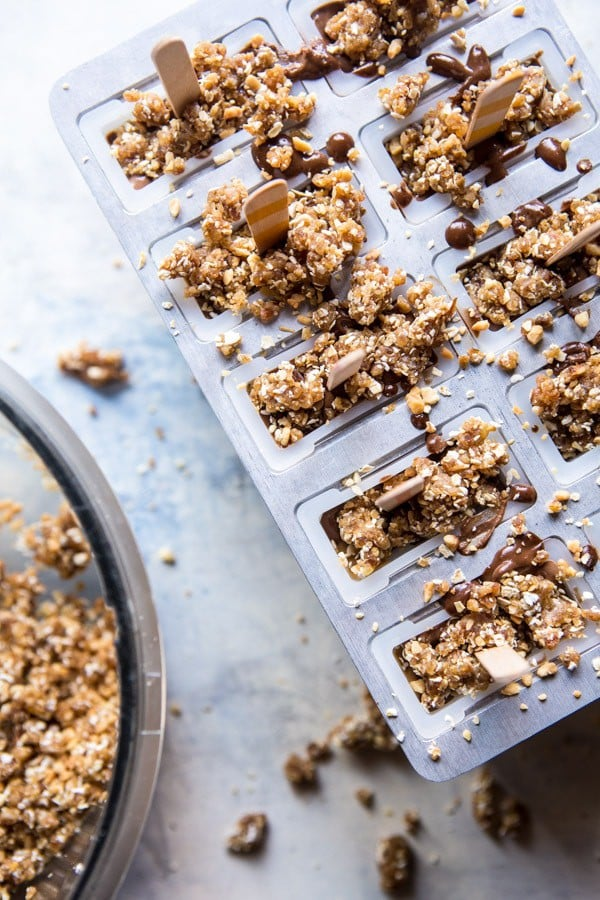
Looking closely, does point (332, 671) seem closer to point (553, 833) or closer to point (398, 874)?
point (398, 874)

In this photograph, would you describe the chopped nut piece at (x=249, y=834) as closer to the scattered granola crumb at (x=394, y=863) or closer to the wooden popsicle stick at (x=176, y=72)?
the scattered granola crumb at (x=394, y=863)

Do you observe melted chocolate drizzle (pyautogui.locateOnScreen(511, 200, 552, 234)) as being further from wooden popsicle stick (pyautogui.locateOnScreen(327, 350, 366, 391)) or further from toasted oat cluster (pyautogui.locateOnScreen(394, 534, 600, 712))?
toasted oat cluster (pyautogui.locateOnScreen(394, 534, 600, 712))

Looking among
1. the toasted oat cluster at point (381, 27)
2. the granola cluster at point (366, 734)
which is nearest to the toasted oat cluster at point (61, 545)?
the granola cluster at point (366, 734)

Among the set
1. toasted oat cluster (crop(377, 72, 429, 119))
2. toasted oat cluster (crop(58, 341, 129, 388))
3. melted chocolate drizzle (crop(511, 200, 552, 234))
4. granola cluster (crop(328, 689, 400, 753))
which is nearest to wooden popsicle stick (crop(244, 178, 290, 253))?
toasted oat cluster (crop(377, 72, 429, 119))

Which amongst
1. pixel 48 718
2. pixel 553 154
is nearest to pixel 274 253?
pixel 553 154

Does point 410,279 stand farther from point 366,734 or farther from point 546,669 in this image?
point 366,734
